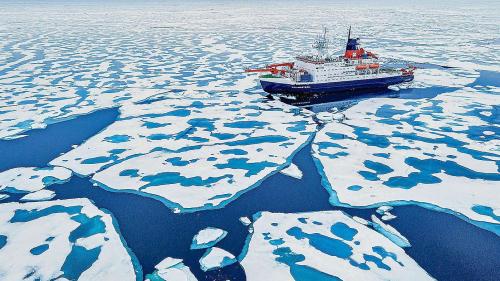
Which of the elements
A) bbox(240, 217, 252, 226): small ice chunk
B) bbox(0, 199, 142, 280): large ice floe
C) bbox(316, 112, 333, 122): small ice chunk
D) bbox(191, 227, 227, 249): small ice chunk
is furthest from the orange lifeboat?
bbox(0, 199, 142, 280): large ice floe

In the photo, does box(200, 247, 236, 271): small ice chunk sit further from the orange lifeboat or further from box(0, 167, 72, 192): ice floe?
the orange lifeboat

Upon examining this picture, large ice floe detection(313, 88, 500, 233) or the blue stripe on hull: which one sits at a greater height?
the blue stripe on hull

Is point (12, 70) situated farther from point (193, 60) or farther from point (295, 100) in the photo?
point (295, 100)

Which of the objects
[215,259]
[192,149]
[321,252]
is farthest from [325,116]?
[215,259]

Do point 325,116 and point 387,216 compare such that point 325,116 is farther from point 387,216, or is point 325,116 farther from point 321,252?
point 321,252

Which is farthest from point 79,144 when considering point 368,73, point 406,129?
point 368,73
